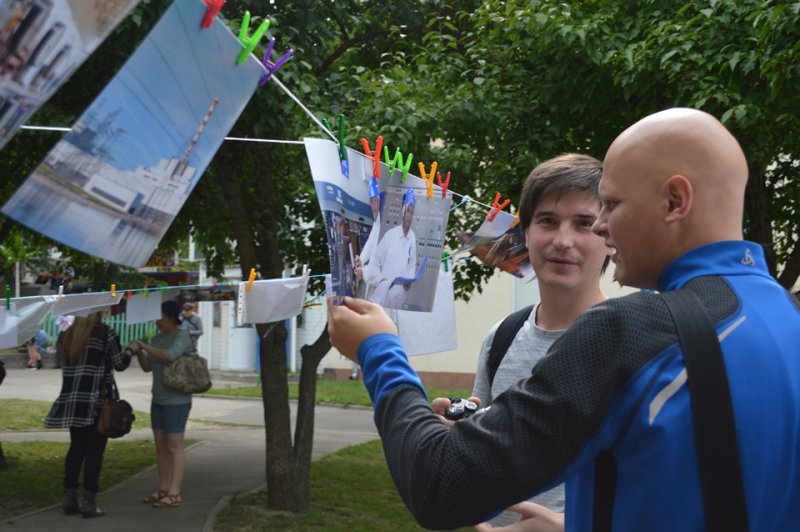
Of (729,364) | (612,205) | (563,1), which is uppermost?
(563,1)

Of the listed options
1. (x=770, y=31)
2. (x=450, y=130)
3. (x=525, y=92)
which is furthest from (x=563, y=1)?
(x=770, y=31)

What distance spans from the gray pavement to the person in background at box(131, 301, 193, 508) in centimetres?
29

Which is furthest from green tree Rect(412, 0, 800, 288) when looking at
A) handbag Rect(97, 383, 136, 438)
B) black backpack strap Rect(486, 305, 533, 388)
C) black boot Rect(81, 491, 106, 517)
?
black boot Rect(81, 491, 106, 517)

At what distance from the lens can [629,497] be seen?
1.38m

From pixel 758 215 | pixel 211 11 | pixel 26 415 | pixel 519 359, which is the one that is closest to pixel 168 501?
pixel 758 215

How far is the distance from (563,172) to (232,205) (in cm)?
620

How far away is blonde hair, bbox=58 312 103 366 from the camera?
842cm

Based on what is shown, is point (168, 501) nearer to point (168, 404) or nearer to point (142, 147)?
point (168, 404)

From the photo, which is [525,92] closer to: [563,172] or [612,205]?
[563,172]

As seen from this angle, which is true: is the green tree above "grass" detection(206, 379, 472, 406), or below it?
above

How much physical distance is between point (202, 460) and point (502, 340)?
10160 mm

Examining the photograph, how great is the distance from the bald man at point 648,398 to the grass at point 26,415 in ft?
49.8

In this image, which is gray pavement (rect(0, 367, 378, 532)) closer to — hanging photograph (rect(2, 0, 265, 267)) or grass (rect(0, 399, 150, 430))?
grass (rect(0, 399, 150, 430))

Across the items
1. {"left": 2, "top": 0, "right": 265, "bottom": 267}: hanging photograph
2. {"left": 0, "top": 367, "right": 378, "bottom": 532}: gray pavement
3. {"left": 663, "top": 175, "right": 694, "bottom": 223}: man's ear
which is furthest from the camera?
{"left": 0, "top": 367, "right": 378, "bottom": 532}: gray pavement
